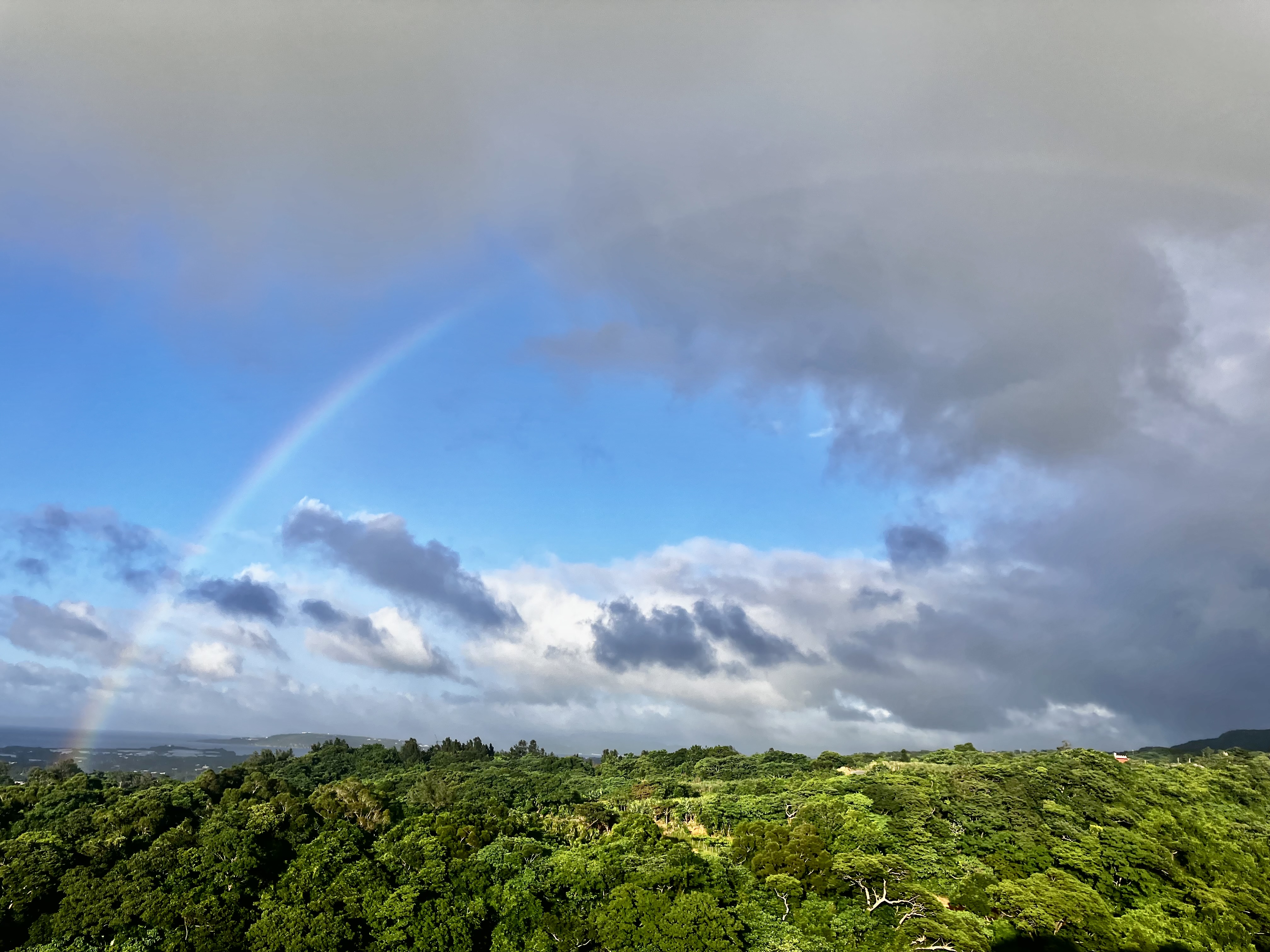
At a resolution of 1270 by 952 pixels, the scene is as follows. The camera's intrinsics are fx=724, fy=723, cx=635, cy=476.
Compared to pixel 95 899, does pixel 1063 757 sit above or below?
above

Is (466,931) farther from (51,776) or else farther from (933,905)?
(51,776)

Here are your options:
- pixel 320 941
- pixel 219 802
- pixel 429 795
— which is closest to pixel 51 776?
pixel 219 802

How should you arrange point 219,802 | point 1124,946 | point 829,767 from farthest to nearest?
point 829,767 → point 219,802 → point 1124,946

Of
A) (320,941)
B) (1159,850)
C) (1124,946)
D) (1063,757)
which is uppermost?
(1063,757)

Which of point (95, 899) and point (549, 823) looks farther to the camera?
point (549, 823)

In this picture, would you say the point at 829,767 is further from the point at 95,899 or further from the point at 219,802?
the point at 95,899

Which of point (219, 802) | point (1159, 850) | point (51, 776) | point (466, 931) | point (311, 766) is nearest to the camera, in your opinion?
point (466, 931)
